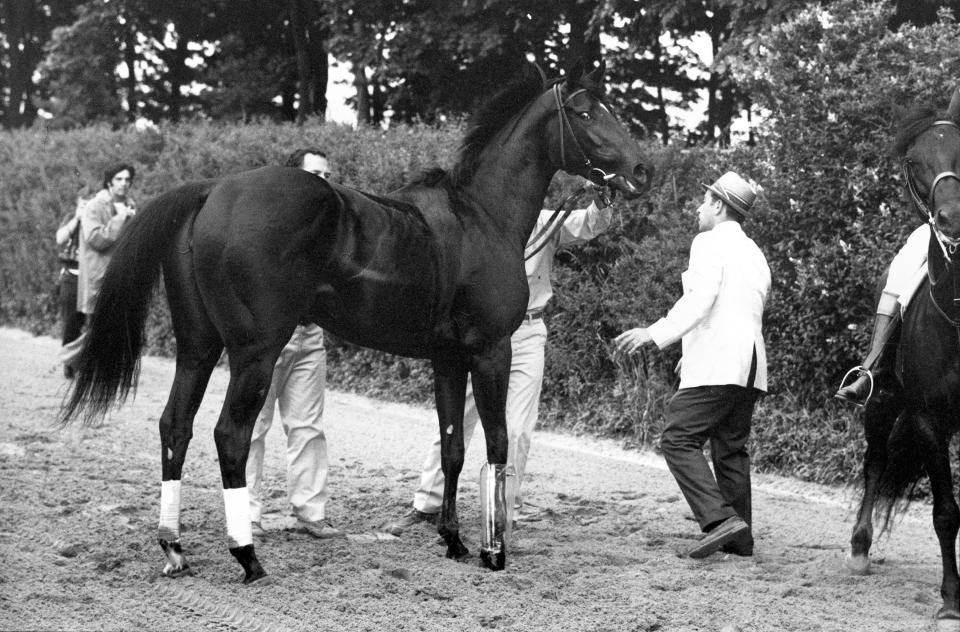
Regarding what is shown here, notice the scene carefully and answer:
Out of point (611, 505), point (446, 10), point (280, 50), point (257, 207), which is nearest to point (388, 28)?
point (446, 10)

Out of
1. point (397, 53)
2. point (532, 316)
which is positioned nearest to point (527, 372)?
point (532, 316)

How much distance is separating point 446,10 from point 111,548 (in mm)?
11351

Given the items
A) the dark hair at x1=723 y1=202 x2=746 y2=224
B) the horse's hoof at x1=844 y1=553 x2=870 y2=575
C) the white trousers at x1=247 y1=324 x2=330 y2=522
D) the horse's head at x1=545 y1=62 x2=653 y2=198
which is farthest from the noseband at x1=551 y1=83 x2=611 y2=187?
the horse's hoof at x1=844 y1=553 x2=870 y2=575

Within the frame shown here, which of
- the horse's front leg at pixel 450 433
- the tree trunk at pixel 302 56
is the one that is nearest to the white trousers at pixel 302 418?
the horse's front leg at pixel 450 433

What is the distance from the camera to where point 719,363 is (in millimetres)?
5727

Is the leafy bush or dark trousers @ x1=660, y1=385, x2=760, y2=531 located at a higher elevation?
the leafy bush

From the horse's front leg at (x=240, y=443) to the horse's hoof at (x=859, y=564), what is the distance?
2.91m

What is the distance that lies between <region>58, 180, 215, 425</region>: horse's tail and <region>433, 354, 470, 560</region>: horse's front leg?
140 centimetres

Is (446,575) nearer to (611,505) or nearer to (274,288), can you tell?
(274,288)

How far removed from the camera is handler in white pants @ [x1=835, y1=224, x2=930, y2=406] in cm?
560

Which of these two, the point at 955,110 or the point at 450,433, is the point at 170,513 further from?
the point at 955,110

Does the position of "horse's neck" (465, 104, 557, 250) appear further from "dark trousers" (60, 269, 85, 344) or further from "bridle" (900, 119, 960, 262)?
"dark trousers" (60, 269, 85, 344)

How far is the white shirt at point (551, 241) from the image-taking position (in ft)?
20.5

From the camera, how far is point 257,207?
484cm
